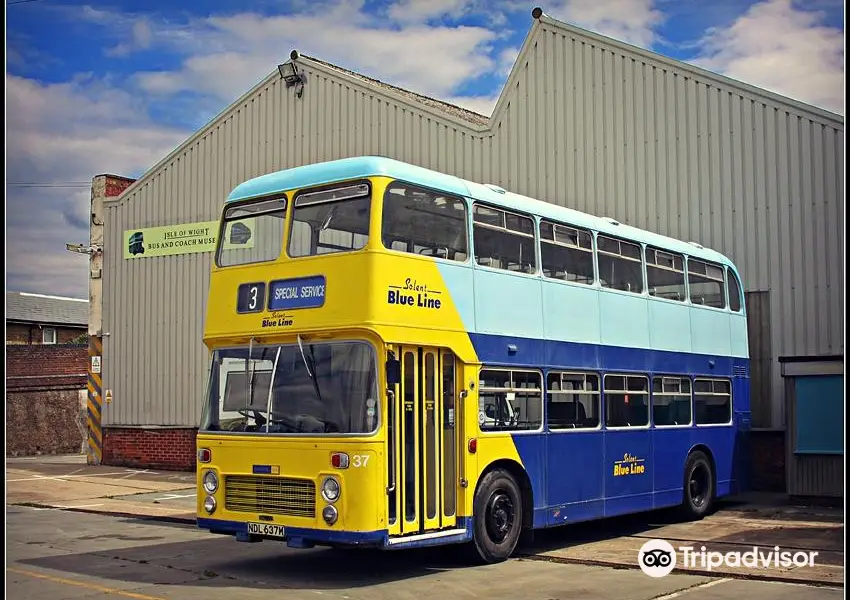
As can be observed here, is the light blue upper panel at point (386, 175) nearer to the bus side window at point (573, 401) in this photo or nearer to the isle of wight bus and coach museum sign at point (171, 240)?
the bus side window at point (573, 401)

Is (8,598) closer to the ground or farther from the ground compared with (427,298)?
closer to the ground

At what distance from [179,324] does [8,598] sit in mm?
15720

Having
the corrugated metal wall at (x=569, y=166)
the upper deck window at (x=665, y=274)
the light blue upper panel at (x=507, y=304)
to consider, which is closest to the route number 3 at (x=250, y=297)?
the light blue upper panel at (x=507, y=304)

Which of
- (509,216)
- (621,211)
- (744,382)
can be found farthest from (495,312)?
(621,211)

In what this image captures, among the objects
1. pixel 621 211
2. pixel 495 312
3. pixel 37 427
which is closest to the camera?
pixel 495 312

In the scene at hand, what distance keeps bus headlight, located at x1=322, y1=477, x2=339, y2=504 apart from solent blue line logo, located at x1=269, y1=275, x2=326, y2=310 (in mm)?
1741

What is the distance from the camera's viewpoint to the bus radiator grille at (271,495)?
10273 millimetres

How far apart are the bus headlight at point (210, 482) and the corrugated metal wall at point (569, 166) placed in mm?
11185

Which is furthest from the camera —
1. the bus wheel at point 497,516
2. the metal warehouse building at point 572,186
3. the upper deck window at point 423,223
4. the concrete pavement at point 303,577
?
the metal warehouse building at point 572,186

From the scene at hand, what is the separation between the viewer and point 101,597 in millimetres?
9523

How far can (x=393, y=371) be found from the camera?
34.1 feet

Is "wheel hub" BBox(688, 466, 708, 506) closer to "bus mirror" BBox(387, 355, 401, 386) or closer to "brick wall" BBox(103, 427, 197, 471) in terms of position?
"bus mirror" BBox(387, 355, 401, 386)

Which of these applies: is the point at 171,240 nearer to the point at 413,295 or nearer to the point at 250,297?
the point at 250,297

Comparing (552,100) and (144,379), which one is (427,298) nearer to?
(552,100)
